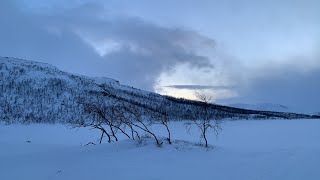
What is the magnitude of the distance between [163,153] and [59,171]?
25.6 ft

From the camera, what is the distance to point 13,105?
572ft

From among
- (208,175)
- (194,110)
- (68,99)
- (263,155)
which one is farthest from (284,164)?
(68,99)

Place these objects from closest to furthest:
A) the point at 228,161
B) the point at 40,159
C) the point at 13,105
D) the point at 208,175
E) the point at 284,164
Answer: the point at 208,175 → the point at 284,164 → the point at 228,161 → the point at 40,159 → the point at 13,105

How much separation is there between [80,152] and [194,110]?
16287cm

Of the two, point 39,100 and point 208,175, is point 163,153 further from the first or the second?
point 39,100

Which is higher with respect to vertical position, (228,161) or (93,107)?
(93,107)

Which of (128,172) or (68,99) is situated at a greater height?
(68,99)

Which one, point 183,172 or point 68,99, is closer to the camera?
point 183,172

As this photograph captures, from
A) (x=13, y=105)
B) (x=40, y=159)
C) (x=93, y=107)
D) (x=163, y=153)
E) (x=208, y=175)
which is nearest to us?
(x=208, y=175)

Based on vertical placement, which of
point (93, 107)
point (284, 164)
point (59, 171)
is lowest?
point (59, 171)

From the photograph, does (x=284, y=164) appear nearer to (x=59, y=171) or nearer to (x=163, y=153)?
(x=163, y=153)

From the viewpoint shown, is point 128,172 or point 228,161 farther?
point 228,161

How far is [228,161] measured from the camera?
2539 cm

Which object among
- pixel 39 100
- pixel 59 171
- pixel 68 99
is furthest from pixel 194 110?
pixel 59 171
